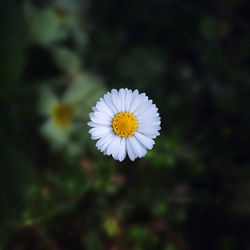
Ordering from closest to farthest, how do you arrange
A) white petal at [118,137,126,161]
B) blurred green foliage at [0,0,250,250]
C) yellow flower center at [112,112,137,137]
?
1. white petal at [118,137,126,161]
2. yellow flower center at [112,112,137,137]
3. blurred green foliage at [0,0,250,250]

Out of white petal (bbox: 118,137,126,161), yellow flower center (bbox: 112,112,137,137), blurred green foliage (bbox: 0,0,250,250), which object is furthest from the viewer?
blurred green foliage (bbox: 0,0,250,250)

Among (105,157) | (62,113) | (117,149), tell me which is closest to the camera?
(117,149)

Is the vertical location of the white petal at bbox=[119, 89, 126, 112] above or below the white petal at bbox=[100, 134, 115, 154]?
above

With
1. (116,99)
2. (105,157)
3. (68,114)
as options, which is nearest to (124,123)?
(116,99)

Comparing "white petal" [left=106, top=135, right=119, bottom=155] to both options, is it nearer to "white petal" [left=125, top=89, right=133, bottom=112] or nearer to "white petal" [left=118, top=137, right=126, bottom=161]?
"white petal" [left=118, top=137, right=126, bottom=161]

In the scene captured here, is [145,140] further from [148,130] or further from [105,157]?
[105,157]

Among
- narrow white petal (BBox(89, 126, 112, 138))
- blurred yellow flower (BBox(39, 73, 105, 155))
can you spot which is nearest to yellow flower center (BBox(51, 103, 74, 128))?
blurred yellow flower (BBox(39, 73, 105, 155))

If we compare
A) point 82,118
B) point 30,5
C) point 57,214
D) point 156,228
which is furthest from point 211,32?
point 57,214
